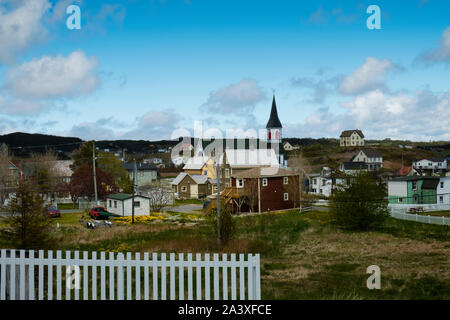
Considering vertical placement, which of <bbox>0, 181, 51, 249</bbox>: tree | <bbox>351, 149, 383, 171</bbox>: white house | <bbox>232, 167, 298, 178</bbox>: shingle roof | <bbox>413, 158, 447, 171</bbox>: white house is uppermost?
<bbox>351, 149, 383, 171</bbox>: white house

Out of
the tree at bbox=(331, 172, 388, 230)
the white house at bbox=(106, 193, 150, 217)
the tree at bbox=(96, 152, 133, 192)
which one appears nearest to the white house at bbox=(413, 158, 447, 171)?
the tree at bbox=(96, 152, 133, 192)

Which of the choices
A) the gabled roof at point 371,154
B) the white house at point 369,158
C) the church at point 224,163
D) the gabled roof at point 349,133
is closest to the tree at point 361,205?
the church at point 224,163

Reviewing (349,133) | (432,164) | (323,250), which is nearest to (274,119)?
(432,164)

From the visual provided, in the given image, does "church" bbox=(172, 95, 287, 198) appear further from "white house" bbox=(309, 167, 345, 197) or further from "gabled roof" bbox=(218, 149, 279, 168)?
"white house" bbox=(309, 167, 345, 197)

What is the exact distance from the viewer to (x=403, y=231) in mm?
25484

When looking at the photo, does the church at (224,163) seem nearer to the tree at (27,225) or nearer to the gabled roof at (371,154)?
the gabled roof at (371,154)

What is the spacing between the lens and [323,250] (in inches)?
747

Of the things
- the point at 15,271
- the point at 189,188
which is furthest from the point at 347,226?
the point at 189,188

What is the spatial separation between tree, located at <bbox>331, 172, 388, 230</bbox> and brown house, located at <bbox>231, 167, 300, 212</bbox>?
58.7ft

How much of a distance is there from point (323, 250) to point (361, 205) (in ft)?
31.0

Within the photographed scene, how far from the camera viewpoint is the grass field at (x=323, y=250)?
1085 cm

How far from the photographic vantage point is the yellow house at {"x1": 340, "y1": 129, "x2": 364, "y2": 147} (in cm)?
15061

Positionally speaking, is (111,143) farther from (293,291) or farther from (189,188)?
(293,291)
